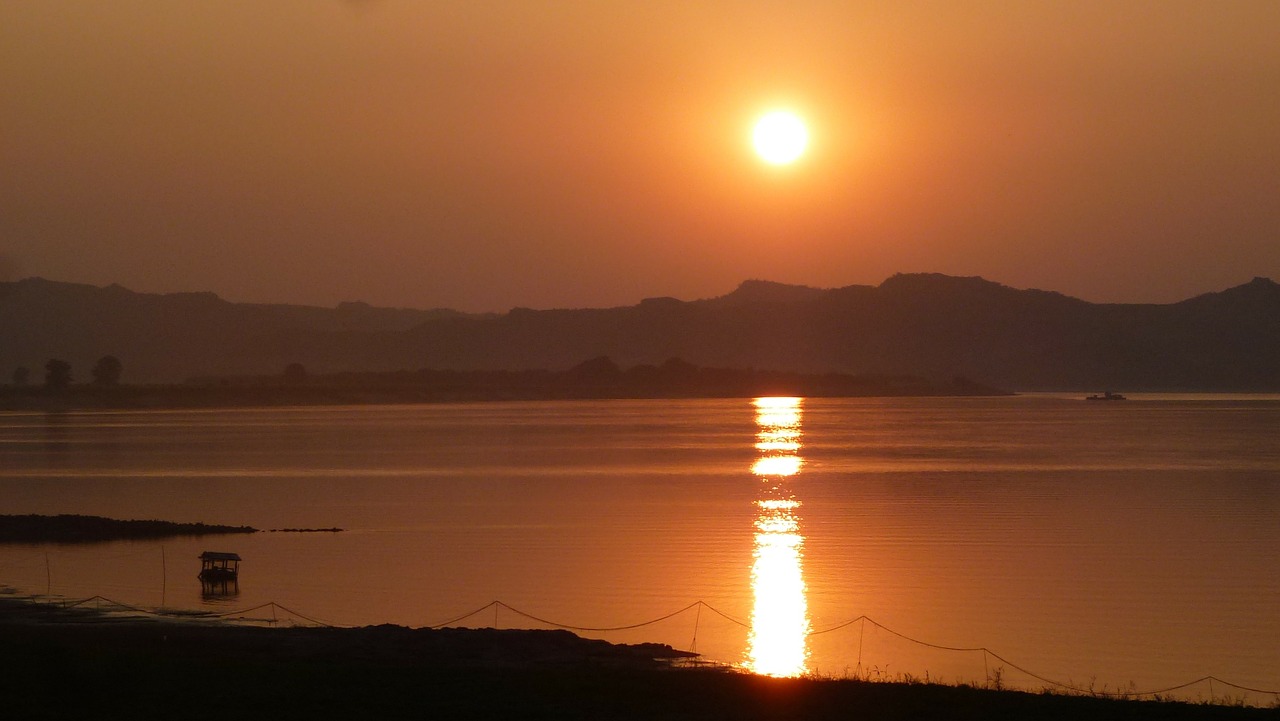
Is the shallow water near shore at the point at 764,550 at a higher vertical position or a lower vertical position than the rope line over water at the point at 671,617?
higher

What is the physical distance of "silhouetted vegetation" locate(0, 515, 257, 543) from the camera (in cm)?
3431

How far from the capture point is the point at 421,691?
13.3 meters

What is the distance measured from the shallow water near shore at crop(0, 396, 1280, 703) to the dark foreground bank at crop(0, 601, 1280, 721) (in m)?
4.43

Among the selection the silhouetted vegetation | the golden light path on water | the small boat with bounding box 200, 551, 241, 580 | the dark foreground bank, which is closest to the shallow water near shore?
the golden light path on water

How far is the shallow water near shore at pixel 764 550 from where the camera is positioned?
21406mm

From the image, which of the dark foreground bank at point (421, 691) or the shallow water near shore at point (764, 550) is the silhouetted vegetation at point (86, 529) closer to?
the shallow water near shore at point (764, 550)

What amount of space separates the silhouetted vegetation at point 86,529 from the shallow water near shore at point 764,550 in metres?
1.41

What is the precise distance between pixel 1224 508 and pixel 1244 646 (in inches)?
986

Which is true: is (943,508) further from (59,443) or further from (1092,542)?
(59,443)

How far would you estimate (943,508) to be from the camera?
44.2 metres

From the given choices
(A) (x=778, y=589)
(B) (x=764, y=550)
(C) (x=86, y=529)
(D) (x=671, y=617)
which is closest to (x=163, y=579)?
(C) (x=86, y=529)

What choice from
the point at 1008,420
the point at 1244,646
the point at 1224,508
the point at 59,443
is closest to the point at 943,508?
the point at 1224,508

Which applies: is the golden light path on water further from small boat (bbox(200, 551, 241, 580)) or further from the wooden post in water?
the wooden post in water

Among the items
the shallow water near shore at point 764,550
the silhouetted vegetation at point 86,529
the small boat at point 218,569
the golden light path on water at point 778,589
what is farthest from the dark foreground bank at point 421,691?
the silhouetted vegetation at point 86,529
